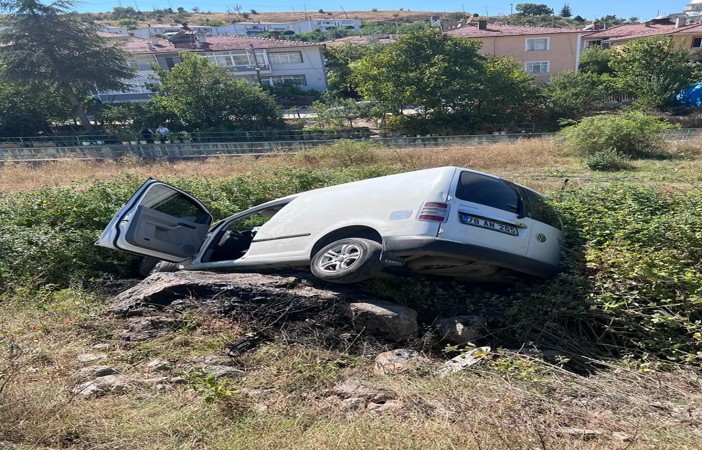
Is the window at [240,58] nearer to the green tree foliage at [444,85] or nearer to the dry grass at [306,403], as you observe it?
the green tree foliage at [444,85]

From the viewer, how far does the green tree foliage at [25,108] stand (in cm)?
2695

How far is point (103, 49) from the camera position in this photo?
28.5 m

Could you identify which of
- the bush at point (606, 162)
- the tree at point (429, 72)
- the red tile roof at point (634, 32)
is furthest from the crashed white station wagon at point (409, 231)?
the red tile roof at point (634, 32)

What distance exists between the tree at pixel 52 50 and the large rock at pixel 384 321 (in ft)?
107

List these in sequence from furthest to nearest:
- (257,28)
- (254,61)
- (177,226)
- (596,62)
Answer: (257,28) < (254,61) < (596,62) < (177,226)

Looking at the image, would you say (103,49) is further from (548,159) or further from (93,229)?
(548,159)

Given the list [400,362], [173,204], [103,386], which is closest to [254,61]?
[173,204]

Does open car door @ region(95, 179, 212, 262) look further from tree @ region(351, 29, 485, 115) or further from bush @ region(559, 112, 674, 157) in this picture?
tree @ region(351, 29, 485, 115)

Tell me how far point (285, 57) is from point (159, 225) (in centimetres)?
4094

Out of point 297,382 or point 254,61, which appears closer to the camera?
point 297,382

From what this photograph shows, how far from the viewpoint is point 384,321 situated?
11.8ft

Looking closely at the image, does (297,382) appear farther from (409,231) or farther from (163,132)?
(163,132)

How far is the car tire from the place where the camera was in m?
3.63

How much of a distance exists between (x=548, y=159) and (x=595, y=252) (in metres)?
14.1
